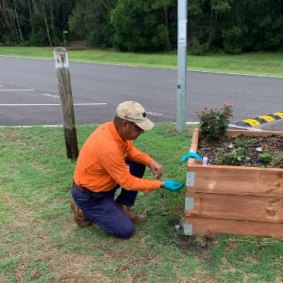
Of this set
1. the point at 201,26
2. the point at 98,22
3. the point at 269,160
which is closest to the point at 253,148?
Answer: the point at 269,160

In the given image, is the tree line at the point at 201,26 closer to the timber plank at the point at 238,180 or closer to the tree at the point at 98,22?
the tree at the point at 98,22

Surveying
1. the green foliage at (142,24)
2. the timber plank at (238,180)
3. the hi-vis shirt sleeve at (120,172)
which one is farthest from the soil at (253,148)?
the green foliage at (142,24)

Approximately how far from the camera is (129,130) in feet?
10.9

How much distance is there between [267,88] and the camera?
1215 cm

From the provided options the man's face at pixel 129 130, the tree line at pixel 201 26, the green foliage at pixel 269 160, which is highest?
the man's face at pixel 129 130

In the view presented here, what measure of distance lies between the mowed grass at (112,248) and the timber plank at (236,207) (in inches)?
8.5

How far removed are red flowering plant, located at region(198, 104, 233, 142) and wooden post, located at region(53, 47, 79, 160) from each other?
178 cm

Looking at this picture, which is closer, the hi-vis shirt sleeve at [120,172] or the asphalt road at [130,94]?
the hi-vis shirt sleeve at [120,172]

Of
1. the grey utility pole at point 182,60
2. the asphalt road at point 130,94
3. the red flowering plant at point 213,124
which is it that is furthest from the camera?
the asphalt road at point 130,94

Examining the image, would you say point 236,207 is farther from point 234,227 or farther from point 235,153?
point 235,153

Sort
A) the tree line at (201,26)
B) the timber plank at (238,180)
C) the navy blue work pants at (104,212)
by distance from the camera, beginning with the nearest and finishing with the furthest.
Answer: the timber plank at (238,180) → the navy blue work pants at (104,212) → the tree line at (201,26)

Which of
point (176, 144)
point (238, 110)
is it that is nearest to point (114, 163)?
point (176, 144)

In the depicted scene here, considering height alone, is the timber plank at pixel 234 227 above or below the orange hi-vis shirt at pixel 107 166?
below

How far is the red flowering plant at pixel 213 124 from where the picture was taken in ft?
14.2
